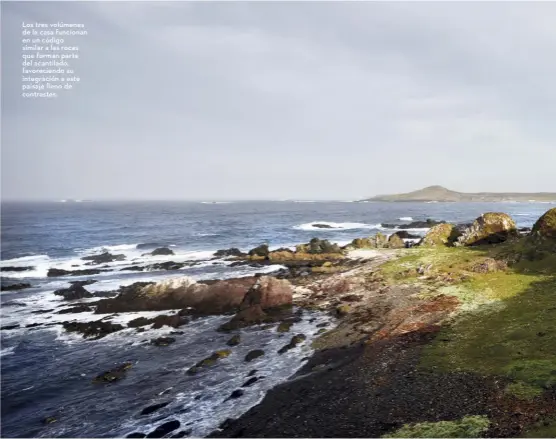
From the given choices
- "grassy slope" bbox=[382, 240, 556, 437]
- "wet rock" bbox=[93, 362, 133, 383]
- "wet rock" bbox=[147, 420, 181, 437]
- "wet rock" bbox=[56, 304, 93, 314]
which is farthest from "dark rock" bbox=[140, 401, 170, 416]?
"wet rock" bbox=[56, 304, 93, 314]

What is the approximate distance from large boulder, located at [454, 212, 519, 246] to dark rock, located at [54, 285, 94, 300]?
40.2 meters

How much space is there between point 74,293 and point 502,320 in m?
37.4

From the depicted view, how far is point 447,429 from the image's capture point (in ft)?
35.6

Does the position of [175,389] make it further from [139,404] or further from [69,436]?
[69,436]

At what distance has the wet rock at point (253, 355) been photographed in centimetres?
2073

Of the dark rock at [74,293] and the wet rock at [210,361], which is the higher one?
the wet rock at [210,361]

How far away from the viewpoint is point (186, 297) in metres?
32.5

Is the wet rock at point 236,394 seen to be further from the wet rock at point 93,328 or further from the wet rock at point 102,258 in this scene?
the wet rock at point 102,258

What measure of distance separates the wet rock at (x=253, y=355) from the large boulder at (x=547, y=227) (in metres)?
26.4

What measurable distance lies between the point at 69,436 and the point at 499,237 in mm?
41556

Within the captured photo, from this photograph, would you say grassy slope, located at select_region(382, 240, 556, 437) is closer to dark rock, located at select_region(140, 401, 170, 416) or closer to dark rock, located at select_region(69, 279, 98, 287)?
dark rock, located at select_region(140, 401, 170, 416)

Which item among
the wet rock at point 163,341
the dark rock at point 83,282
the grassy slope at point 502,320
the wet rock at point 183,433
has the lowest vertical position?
the dark rock at point 83,282

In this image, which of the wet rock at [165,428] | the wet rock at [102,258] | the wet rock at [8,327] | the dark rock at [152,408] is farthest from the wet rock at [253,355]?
the wet rock at [102,258]

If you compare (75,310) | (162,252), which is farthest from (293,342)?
(162,252)
